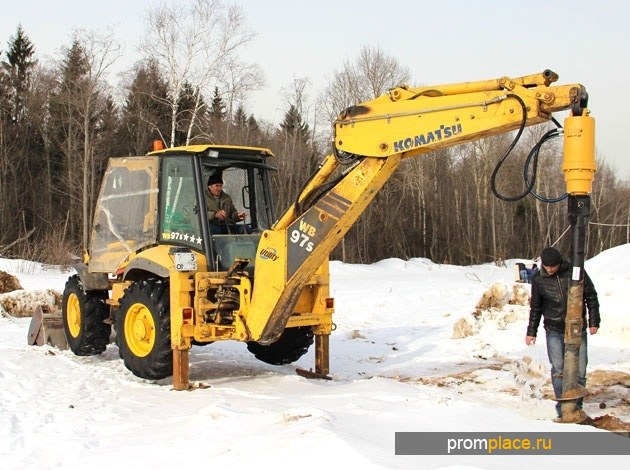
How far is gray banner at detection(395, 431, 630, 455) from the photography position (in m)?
5.01

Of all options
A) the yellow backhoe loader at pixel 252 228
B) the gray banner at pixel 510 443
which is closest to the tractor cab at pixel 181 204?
the yellow backhoe loader at pixel 252 228

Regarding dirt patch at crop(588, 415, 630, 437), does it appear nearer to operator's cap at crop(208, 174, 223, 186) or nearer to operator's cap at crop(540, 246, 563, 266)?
operator's cap at crop(540, 246, 563, 266)

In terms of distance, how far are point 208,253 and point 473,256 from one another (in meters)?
39.1

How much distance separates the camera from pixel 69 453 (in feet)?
18.3

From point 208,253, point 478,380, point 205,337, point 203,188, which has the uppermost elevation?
point 203,188

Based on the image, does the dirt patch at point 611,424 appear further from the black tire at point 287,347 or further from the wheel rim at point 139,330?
the wheel rim at point 139,330

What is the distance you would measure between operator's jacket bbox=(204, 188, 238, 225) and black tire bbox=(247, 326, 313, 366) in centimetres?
168

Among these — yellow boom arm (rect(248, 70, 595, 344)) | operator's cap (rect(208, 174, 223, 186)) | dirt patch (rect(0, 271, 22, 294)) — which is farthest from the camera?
dirt patch (rect(0, 271, 22, 294))

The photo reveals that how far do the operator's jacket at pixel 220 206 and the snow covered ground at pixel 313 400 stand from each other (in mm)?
1938

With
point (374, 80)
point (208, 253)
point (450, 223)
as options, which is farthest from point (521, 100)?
point (450, 223)

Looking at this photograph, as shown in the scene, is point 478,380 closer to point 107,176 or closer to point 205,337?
point 205,337

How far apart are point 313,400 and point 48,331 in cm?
560

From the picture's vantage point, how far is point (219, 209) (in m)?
8.67

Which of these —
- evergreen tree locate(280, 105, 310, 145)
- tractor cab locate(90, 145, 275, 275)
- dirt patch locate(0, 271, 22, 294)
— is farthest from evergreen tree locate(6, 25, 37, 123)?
tractor cab locate(90, 145, 275, 275)
